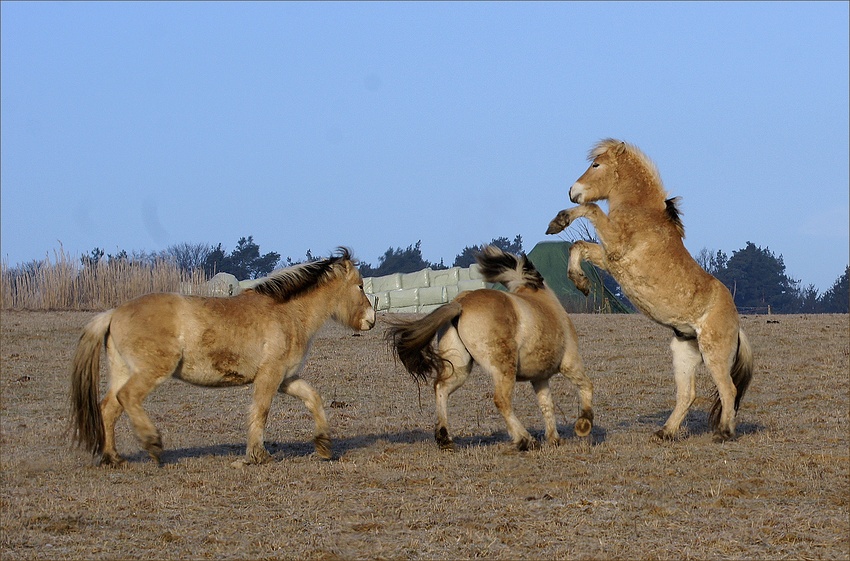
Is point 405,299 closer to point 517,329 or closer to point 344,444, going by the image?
point 344,444

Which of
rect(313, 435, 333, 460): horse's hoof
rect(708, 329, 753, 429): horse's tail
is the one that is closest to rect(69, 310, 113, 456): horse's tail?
rect(313, 435, 333, 460): horse's hoof

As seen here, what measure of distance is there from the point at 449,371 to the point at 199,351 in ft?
7.07

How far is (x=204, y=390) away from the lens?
1493cm

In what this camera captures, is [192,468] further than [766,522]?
Yes

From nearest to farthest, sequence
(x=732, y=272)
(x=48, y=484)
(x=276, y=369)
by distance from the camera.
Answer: (x=48, y=484), (x=276, y=369), (x=732, y=272)

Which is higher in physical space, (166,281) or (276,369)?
(166,281)

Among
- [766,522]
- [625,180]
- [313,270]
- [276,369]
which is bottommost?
[766,522]

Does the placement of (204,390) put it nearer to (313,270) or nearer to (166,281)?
(313,270)

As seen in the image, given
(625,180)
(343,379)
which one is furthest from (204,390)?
(625,180)

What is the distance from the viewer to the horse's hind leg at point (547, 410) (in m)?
9.92

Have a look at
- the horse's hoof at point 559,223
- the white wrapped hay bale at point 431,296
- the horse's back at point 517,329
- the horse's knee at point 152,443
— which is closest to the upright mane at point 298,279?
the horse's back at point 517,329

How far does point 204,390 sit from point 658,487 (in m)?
8.48

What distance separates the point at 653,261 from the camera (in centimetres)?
981

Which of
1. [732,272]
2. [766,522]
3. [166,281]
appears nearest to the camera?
[766,522]
